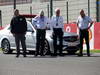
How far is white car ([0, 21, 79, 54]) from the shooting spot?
16297mm

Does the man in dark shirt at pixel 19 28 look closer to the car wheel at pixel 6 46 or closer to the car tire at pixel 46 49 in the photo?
the car tire at pixel 46 49

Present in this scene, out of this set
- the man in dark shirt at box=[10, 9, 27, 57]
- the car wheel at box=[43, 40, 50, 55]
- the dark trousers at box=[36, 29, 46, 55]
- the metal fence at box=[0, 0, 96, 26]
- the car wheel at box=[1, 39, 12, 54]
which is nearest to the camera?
the man in dark shirt at box=[10, 9, 27, 57]

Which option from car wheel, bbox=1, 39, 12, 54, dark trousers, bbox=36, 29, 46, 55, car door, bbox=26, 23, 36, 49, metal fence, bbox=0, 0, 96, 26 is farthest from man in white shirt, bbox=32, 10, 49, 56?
metal fence, bbox=0, 0, 96, 26

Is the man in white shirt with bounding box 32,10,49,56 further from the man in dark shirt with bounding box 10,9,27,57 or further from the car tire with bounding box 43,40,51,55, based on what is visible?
the man in dark shirt with bounding box 10,9,27,57

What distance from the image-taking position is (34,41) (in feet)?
55.3

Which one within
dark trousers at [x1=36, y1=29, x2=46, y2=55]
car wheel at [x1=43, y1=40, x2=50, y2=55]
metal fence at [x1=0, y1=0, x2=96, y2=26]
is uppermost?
metal fence at [x1=0, y1=0, x2=96, y2=26]

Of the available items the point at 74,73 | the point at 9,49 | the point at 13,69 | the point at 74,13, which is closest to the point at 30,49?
the point at 9,49

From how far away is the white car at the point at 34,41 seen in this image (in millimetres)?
16297

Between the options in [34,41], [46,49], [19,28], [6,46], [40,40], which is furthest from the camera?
→ [6,46]

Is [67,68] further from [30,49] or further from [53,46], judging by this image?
[30,49]

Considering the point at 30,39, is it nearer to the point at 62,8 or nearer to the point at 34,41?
the point at 34,41

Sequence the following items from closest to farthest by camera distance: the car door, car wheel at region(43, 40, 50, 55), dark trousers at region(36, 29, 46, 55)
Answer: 1. dark trousers at region(36, 29, 46, 55)
2. car wheel at region(43, 40, 50, 55)
3. the car door

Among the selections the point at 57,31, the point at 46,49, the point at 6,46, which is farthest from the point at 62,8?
the point at 57,31

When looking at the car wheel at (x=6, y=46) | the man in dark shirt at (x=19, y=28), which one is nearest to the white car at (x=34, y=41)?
the car wheel at (x=6, y=46)
